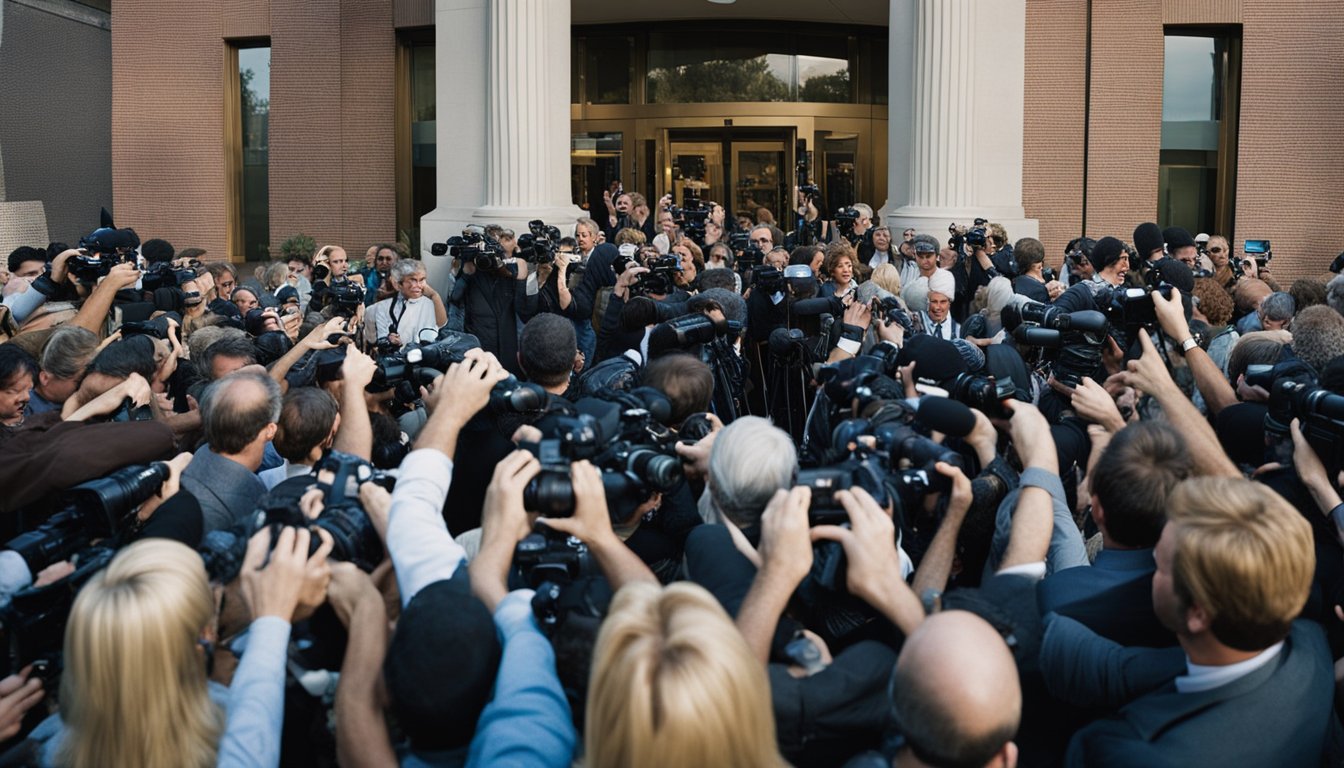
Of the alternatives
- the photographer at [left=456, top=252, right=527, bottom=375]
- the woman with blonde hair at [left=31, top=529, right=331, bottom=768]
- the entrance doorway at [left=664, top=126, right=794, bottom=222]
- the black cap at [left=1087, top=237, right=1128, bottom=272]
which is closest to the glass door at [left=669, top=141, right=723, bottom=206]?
the entrance doorway at [left=664, top=126, right=794, bottom=222]

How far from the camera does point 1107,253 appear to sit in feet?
26.3

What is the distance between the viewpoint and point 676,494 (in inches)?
150

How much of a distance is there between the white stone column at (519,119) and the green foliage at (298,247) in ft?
15.2

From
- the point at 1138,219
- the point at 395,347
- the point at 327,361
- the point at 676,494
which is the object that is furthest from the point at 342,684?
the point at 1138,219

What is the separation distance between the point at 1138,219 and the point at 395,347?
15289mm

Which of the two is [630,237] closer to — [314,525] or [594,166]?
[314,525]

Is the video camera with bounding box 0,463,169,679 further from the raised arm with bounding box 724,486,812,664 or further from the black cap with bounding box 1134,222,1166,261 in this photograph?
the black cap with bounding box 1134,222,1166,261

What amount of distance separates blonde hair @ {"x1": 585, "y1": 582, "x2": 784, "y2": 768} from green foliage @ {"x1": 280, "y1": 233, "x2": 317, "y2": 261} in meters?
18.1

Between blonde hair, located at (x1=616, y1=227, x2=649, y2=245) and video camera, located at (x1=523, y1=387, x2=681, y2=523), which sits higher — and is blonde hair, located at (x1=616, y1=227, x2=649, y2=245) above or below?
above

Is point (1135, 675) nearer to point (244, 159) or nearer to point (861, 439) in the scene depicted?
point (861, 439)

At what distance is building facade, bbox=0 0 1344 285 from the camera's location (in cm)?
1574

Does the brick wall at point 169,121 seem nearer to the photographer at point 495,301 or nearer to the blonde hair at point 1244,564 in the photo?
the photographer at point 495,301

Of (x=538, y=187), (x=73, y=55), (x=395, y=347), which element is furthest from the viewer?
(x=73, y=55)

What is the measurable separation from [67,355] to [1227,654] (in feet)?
15.4
